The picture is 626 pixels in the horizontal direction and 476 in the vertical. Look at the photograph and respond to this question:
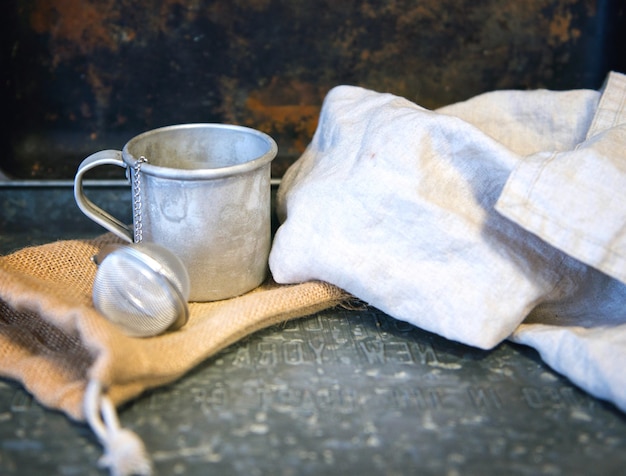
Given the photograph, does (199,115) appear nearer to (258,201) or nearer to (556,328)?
(258,201)

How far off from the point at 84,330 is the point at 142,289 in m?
0.07

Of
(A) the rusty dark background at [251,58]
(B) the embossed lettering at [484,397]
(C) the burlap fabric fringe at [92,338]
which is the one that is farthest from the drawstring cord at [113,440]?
(A) the rusty dark background at [251,58]

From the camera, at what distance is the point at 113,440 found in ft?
1.84

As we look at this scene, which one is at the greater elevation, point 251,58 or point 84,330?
point 251,58

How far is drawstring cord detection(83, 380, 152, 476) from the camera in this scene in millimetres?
552

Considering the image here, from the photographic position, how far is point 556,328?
Answer: 72 cm

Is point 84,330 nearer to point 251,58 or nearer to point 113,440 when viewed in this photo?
point 113,440

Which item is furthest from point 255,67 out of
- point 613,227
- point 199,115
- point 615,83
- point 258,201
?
point 613,227

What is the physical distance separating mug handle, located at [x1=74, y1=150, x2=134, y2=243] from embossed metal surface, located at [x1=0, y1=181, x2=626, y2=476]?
0.19 meters

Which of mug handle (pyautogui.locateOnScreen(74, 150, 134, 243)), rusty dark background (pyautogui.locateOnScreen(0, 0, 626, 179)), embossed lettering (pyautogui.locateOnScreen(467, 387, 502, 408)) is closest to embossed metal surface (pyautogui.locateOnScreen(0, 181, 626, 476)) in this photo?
embossed lettering (pyautogui.locateOnScreen(467, 387, 502, 408))

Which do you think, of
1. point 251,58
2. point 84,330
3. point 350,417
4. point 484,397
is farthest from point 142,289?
point 251,58

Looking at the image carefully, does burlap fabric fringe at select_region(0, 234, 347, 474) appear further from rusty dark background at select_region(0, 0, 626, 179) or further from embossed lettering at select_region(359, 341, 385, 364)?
rusty dark background at select_region(0, 0, 626, 179)

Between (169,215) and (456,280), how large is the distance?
0.97 ft

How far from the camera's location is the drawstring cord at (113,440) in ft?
1.81
